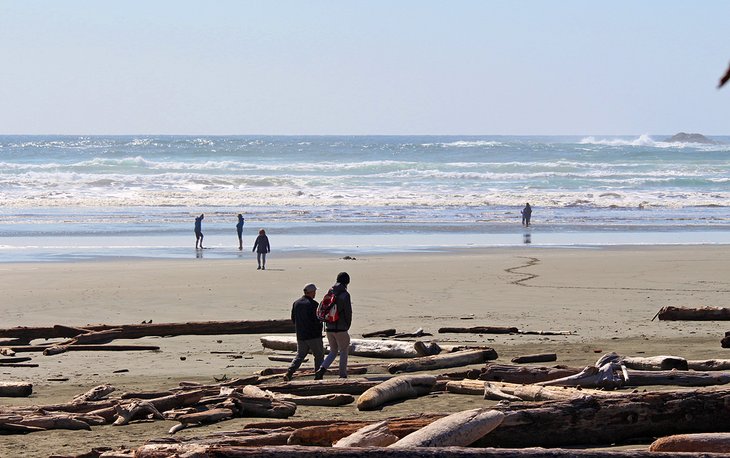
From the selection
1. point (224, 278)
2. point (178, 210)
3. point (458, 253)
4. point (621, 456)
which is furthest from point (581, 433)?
point (178, 210)

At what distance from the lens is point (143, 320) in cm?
1830

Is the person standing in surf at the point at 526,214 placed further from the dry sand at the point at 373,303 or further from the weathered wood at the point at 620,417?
the weathered wood at the point at 620,417

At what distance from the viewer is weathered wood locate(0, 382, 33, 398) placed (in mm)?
11781

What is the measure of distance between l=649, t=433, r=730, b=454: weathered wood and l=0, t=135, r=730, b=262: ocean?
2243 cm

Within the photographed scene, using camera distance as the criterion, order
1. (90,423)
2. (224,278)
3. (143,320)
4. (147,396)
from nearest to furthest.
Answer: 1. (90,423)
2. (147,396)
3. (143,320)
4. (224,278)

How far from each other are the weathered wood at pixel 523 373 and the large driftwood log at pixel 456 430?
288 centimetres

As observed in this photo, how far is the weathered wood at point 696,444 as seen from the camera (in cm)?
771

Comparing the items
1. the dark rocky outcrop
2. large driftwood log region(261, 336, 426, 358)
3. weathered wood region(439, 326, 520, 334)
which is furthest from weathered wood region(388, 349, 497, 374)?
the dark rocky outcrop

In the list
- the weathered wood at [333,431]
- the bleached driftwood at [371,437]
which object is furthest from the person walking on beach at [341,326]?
the bleached driftwood at [371,437]

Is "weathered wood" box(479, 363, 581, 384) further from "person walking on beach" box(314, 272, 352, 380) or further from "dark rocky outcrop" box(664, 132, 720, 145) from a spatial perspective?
"dark rocky outcrop" box(664, 132, 720, 145)

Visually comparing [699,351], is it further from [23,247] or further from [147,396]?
[23,247]

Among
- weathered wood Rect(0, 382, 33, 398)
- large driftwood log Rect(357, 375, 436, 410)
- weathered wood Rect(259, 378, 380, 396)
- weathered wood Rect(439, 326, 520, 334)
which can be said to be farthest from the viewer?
weathered wood Rect(439, 326, 520, 334)

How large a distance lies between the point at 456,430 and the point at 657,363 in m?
4.71

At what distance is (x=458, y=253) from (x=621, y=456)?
75.7ft
